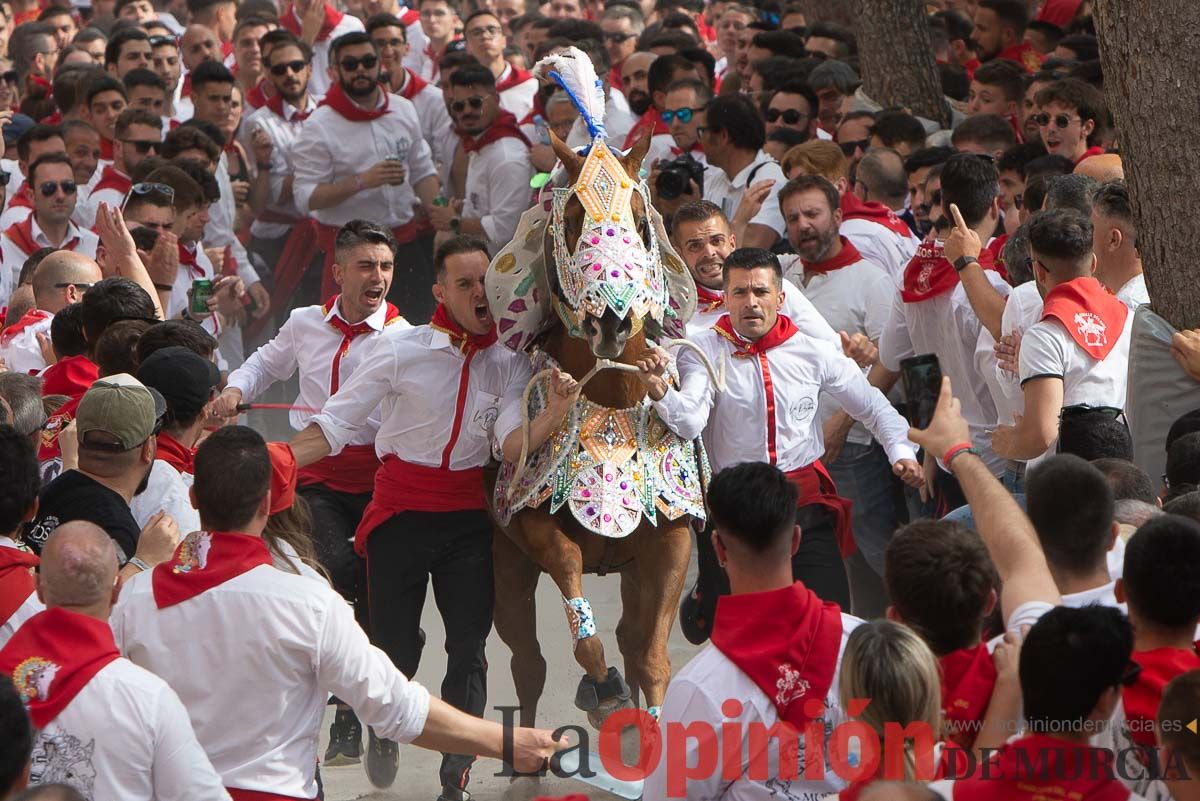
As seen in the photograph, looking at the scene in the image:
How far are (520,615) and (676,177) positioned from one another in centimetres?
335

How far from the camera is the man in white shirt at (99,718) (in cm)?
364

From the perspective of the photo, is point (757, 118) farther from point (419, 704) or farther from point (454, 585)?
point (419, 704)

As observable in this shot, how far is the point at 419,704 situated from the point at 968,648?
1.30m

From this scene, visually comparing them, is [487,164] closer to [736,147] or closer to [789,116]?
[789,116]

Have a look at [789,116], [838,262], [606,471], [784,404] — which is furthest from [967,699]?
[789,116]

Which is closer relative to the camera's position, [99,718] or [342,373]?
[99,718]

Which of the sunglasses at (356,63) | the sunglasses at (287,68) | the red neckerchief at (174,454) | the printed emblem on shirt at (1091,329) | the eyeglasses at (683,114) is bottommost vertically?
the sunglasses at (287,68)

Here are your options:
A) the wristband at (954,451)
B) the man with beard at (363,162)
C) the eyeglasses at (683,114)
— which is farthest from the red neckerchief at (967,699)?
the man with beard at (363,162)

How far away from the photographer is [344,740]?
22.1 ft

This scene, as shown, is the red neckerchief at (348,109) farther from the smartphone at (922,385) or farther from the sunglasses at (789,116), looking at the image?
the smartphone at (922,385)

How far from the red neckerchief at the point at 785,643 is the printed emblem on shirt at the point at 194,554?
123cm

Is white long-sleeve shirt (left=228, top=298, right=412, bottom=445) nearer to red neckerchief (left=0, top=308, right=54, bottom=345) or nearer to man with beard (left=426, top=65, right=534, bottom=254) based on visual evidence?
red neckerchief (left=0, top=308, right=54, bottom=345)

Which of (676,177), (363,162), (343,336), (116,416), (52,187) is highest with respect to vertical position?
(116,416)

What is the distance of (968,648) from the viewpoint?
3.72 m
